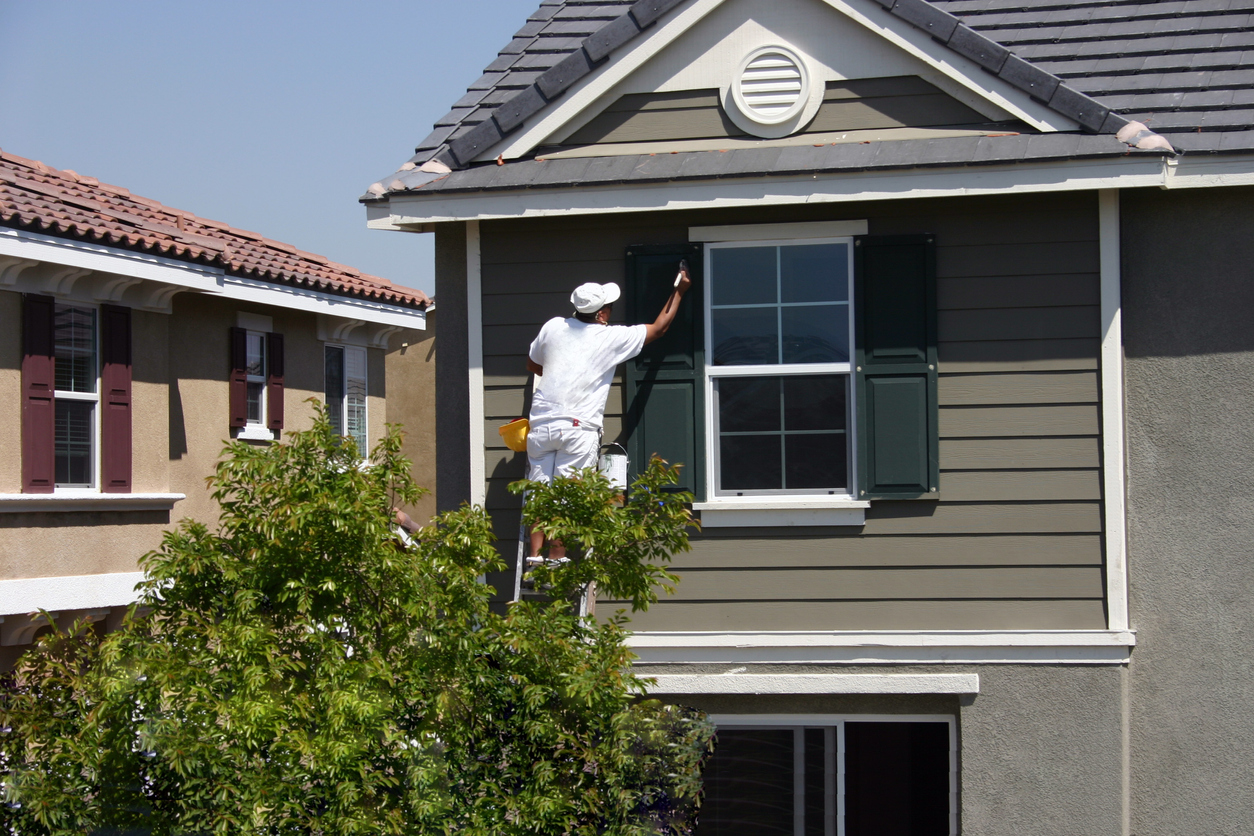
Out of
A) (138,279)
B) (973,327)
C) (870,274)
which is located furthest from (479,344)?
(138,279)

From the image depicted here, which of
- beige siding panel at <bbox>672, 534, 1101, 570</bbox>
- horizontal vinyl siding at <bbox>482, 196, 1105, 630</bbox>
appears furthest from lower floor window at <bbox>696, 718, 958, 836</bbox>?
beige siding panel at <bbox>672, 534, 1101, 570</bbox>

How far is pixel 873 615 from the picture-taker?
22.7 ft

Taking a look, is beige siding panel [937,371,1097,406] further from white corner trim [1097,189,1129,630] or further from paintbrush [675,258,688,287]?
paintbrush [675,258,688,287]

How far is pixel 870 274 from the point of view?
272 inches

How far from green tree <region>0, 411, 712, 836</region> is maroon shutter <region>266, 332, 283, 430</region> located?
11418mm

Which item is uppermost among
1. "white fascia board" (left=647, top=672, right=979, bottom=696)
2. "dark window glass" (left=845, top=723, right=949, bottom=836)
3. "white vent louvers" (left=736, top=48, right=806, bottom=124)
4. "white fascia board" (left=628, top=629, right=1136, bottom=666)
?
"white vent louvers" (left=736, top=48, right=806, bottom=124)

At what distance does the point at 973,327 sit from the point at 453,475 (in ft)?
10.2

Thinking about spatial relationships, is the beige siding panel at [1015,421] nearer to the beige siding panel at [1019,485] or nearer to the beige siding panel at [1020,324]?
the beige siding panel at [1019,485]

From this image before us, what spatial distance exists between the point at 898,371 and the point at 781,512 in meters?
1.00

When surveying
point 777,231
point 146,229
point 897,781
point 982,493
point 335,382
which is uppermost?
point 146,229

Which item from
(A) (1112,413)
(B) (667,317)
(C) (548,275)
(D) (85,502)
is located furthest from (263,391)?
(A) (1112,413)

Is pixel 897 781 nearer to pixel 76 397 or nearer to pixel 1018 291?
pixel 1018 291

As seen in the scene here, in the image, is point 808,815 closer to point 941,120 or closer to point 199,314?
point 941,120

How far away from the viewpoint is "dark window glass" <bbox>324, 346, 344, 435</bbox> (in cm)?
1844
